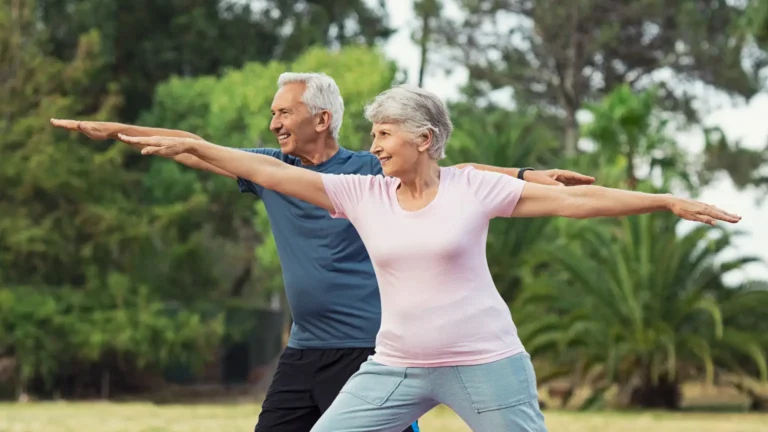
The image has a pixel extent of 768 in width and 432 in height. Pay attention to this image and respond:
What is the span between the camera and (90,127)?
5.38 m

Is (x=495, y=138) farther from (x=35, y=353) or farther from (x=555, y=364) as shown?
(x=35, y=353)

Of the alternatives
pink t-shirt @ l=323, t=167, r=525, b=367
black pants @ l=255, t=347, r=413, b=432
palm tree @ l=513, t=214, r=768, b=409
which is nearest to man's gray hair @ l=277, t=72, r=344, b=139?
black pants @ l=255, t=347, r=413, b=432

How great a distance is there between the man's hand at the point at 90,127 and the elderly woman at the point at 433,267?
799 mm

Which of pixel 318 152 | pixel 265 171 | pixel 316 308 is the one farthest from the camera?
pixel 318 152

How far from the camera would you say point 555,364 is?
74.2 feet

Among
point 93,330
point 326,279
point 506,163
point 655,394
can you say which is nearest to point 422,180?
point 326,279

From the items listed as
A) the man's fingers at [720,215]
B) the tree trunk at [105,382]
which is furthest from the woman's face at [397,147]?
the tree trunk at [105,382]

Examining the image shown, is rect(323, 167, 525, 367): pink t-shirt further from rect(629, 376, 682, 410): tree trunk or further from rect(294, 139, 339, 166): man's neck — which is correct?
rect(629, 376, 682, 410): tree trunk

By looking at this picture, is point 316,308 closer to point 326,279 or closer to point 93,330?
point 326,279

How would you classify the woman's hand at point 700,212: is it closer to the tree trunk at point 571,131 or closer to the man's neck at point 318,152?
the man's neck at point 318,152

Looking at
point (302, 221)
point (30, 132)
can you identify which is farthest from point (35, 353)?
point (302, 221)

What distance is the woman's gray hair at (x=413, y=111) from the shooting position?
15.1ft

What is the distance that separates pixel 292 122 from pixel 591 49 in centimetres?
3763

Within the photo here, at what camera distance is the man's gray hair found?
5984 mm
